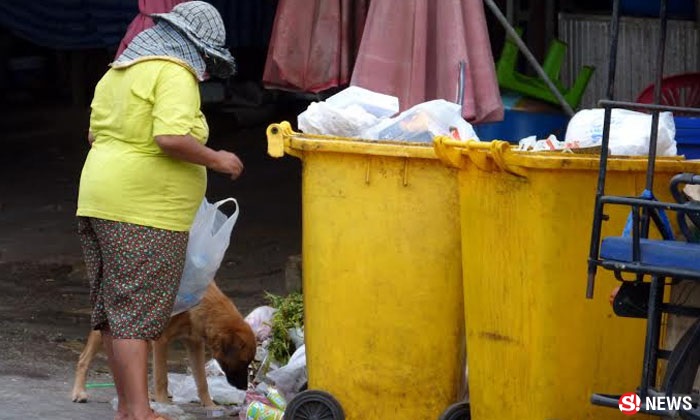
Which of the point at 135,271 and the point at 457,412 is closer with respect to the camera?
the point at 457,412

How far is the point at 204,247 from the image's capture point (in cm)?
586

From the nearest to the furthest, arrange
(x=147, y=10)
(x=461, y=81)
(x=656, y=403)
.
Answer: (x=656, y=403)
(x=461, y=81)
(x=147, y=10)

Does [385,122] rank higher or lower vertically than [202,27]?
lower

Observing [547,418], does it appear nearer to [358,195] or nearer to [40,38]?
[358,195]

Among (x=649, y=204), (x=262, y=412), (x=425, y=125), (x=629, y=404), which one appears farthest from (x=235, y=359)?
(x=649, y=204)

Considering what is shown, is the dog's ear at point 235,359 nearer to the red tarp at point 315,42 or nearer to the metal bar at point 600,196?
the red tarp at point 315,42

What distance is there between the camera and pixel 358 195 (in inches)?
208

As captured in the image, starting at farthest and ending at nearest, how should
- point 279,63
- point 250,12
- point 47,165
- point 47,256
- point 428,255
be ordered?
point 47,165 → point 250,12 → point 47,256 → point 279,63 → point 428,255

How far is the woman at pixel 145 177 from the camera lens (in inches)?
207

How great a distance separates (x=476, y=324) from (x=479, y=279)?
0.18m

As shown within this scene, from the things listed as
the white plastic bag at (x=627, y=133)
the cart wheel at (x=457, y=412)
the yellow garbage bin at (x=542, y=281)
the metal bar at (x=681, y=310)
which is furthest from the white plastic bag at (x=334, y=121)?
the metal bar at (x=681, y=310)

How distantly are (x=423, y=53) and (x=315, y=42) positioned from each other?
3.08 ft

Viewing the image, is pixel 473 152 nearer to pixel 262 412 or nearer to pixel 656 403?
pixel 656 403

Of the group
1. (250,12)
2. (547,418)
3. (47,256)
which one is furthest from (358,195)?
(250,12)
